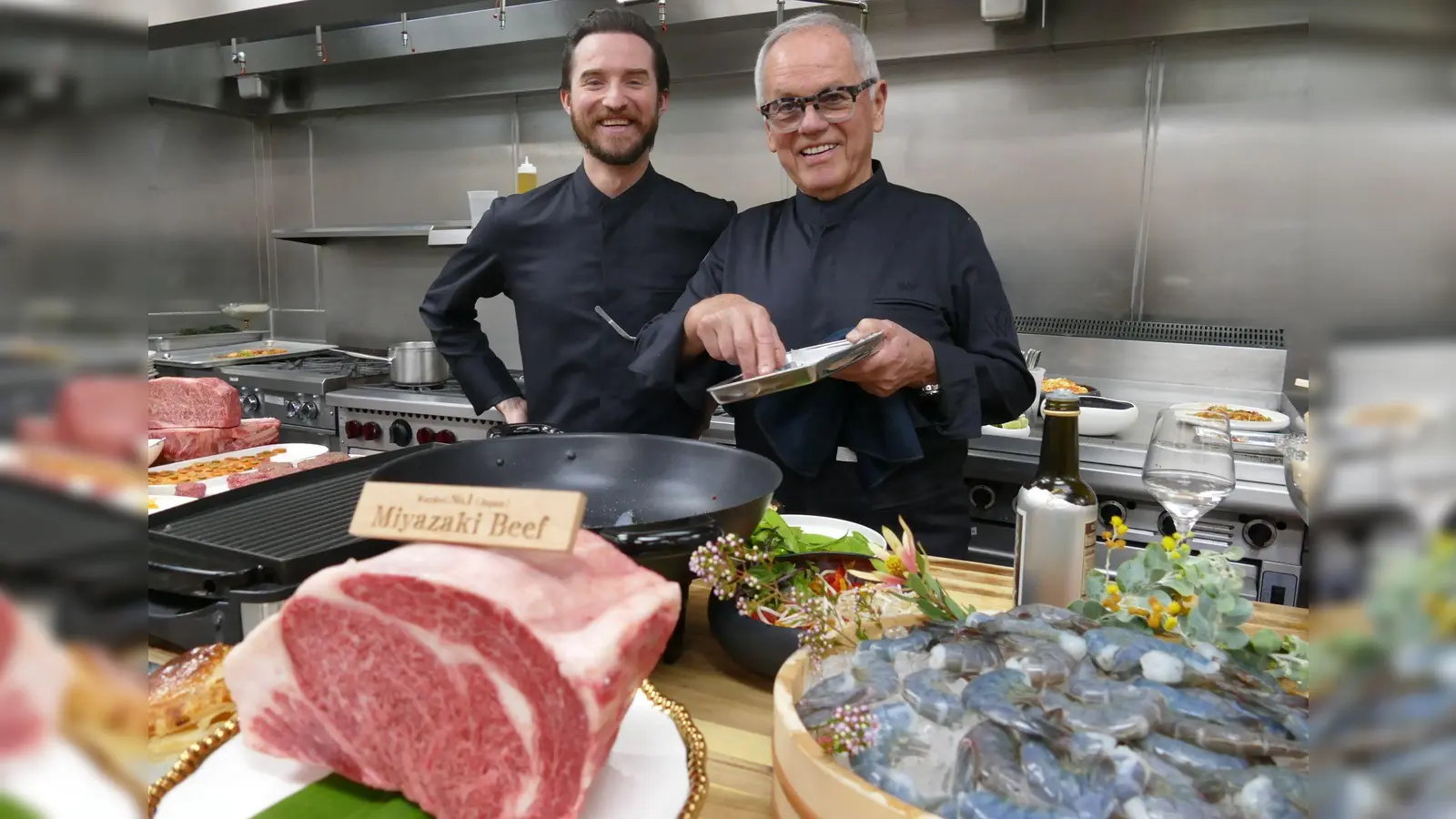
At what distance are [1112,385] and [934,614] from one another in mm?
2366

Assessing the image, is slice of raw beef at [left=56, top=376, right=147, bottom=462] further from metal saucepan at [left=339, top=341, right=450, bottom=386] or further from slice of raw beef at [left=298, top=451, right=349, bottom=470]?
metal saucepan at [left=339, top=341, right=450, bottom=386]

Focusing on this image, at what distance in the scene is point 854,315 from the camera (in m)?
1.88

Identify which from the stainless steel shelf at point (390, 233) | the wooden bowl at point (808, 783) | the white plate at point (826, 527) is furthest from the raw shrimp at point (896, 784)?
the stainless steel shelf at point (390, 233)

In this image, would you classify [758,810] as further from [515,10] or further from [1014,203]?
[515,10]

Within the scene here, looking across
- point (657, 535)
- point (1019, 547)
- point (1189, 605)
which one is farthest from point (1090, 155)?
point (657, 535)

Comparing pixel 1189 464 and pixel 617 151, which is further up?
pixel 617 151

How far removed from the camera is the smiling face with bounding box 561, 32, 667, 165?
2.10 metres

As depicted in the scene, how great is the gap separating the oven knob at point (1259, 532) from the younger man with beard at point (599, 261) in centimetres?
138

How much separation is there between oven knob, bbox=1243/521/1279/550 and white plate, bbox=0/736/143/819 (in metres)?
2.35

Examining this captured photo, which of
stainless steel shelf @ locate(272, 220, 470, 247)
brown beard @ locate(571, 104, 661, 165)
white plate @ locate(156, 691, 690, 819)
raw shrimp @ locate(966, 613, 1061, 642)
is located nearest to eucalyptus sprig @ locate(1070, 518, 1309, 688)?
raw shrimp @ locate(966, 613, 1061, 642)

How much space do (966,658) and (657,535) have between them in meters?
0.27

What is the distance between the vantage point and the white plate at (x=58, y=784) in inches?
5.8

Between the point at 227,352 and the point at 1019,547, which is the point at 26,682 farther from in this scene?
the point at 227,352

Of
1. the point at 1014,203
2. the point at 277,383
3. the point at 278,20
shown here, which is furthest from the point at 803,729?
the point at 278,20
